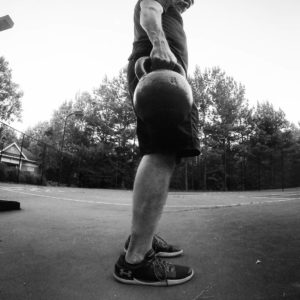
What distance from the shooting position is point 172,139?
52.0 inches

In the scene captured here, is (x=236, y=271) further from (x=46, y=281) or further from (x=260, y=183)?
(x=260, y=183)

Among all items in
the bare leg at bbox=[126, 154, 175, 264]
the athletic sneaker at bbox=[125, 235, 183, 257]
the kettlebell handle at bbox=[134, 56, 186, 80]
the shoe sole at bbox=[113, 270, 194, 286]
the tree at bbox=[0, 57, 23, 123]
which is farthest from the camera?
the tree at bbox=[0, 57, 23, 123]

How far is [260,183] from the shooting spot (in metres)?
22.1

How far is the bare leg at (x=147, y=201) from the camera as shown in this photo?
1208mm

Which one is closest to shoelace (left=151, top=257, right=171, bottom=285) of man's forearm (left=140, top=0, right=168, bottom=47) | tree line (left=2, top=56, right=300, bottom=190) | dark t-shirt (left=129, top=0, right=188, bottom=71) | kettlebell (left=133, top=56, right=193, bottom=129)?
kettlebell (left=133, top=56, right=193, bottom=129)

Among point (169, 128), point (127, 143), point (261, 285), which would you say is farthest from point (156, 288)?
point (127, 143)

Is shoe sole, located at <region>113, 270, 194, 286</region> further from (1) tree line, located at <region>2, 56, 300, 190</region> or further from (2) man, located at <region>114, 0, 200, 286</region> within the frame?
(1) tree line, located at <region>2, 56, 300, 190</region>

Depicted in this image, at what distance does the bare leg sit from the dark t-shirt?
30.0 inches

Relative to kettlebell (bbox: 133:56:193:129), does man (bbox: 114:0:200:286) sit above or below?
below

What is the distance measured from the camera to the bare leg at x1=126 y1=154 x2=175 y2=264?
1.21 m

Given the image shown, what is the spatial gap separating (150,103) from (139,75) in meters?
0.24

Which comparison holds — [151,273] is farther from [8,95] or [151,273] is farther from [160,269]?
[8,95]

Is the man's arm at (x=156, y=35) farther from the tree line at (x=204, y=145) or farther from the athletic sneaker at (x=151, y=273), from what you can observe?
the tree line at (x=204, y=145)

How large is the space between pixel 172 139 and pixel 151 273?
0.68 m
